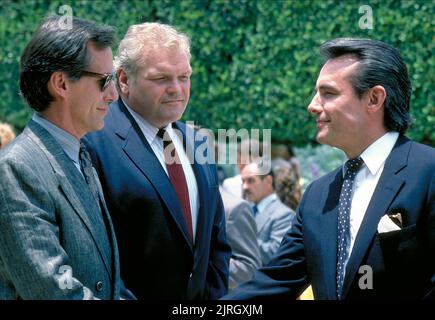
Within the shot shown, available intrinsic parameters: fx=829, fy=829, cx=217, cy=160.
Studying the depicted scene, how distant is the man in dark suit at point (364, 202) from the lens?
3387mm

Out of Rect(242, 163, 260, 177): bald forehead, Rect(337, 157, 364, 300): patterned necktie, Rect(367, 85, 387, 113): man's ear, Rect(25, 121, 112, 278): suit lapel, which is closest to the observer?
Rect(25, 121, 112, 278): suit lapel

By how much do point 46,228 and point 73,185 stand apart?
260 millimetres

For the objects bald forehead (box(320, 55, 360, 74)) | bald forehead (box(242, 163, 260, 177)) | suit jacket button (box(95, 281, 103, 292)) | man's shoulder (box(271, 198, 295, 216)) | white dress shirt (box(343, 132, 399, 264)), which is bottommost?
man's shoulder (box(271, 198, 295, 216))

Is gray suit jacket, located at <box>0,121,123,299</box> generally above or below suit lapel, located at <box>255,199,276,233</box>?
above

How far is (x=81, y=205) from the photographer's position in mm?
3088

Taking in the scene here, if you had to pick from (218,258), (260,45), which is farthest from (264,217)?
(218,258)

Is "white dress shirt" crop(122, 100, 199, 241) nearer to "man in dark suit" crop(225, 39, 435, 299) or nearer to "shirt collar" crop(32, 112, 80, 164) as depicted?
"man in dark suit" crop(225, 39, 435, 299)

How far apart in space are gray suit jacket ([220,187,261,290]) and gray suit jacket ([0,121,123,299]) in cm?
265

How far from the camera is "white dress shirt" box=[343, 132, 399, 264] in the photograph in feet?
11.7

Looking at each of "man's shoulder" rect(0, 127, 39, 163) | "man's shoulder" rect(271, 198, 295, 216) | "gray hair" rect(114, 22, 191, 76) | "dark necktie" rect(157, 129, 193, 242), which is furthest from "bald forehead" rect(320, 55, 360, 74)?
"man's shoulder" rect(271, 198, 295, 216)

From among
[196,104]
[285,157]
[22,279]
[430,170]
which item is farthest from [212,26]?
[22,279]

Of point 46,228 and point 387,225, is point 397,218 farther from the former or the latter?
point 46,228
